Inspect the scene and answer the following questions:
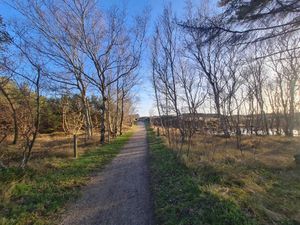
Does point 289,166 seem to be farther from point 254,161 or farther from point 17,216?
point 17,216

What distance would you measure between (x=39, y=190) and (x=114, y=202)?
2.47m

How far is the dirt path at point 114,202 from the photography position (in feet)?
13.2

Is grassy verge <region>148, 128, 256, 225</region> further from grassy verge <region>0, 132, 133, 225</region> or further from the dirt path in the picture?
grassy verge <region>0, 132, 133, 225</region>

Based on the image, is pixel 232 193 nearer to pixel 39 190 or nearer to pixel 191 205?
pixel 191 205

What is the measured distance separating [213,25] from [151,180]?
4974mm

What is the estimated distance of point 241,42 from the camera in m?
5.16

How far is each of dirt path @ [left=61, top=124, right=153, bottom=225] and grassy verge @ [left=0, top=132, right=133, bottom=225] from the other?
0.41 m

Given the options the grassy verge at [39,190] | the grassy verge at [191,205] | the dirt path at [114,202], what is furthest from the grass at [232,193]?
the grassy verge at [39,190]

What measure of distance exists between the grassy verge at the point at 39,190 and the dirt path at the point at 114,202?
1.36 ft

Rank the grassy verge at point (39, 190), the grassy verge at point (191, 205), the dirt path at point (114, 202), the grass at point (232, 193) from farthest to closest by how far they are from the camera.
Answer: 1. the grassy verge at point (39, 190)
2. the dirt path at point (114, 202)
3. the grass at point (232, 193)
4. the grassy verge at point (191, 205)

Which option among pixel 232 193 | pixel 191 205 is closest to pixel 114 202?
pixel 191 205

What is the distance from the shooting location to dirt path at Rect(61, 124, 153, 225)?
402cm

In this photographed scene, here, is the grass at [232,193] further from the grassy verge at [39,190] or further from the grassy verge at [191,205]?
the grassy verge at [39,190]

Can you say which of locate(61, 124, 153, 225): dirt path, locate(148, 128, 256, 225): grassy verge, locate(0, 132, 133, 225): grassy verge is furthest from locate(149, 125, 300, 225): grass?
→ locate(0, 132, 133, 225): grassy verge
